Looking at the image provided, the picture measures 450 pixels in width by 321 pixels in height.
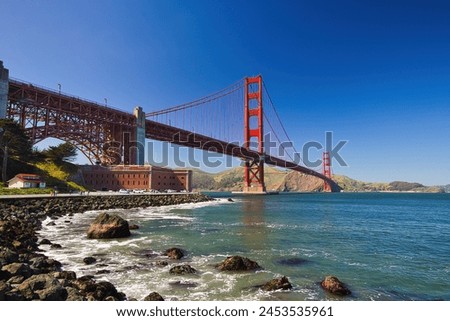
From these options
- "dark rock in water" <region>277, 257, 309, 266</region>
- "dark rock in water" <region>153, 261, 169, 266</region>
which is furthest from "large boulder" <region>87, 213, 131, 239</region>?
"dark rock in water" <region>277, 257, 309, 266</region>

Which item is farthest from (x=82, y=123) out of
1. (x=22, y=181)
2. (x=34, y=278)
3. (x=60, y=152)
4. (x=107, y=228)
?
(x=34, y=278)

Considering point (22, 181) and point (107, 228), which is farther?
point (22, 181)

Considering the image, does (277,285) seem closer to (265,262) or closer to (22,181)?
(265,262)

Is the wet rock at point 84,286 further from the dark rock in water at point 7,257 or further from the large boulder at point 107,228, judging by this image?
the large boulder at point 107,228

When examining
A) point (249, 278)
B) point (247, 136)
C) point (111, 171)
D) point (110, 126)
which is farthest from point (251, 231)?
point (247, 136)

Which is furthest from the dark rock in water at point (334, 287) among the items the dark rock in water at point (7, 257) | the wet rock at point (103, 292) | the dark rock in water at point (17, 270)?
the dark rock in water at point (7, 257)
